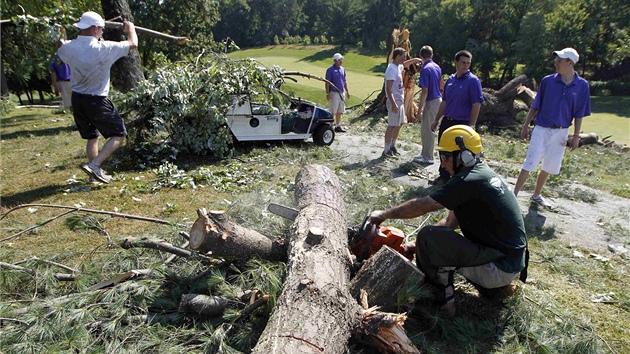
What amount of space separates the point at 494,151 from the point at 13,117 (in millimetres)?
13191

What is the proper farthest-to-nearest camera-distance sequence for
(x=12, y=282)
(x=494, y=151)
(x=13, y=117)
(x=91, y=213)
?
1. (x=13, y=117)
2. (x=494, y=151)
3. (x=91, y=213)
4. (x=12, y=282)

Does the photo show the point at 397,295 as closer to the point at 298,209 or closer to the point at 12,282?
the point at 298,209

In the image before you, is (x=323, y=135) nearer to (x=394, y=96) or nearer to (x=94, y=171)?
(x=394, y=96)

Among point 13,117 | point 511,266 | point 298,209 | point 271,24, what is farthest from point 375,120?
point 271,24

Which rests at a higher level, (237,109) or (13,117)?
(237,109)

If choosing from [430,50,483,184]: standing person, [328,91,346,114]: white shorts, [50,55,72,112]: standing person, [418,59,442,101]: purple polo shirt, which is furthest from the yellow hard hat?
[50,55,72,112]: standing person

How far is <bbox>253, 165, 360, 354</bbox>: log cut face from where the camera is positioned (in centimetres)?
224

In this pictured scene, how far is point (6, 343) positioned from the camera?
8.18 ft

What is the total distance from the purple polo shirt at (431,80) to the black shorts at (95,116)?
4711 mm

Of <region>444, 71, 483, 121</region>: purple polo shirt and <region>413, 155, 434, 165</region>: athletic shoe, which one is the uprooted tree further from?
<region>413, 155, 434, 165</region>: athletic shoe

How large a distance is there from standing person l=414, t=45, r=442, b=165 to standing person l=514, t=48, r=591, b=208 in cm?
182

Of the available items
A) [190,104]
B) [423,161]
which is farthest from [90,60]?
[423,161]

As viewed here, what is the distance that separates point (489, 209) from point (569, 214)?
3.47 metres

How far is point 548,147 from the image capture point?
204 inches
